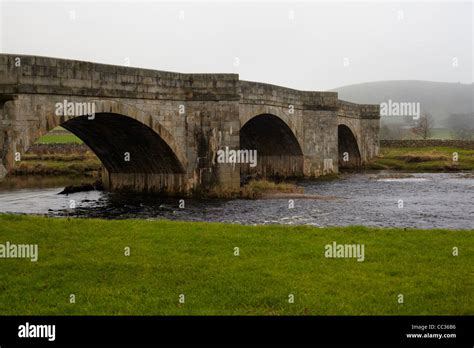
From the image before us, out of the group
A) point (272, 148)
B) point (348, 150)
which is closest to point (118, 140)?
point (272, 148)

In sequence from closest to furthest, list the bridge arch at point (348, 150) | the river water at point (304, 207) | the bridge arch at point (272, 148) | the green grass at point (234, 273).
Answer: the green grass at point (234, 273)
the river water at point (304, 207)
the bridge arch at point (272, 148)
the bridge arch at point (348, 150)

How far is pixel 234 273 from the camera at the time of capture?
1169 centimetres

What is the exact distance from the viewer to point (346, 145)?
209 feet

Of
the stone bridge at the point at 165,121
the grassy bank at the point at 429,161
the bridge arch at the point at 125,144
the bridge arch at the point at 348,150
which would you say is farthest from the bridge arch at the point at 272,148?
the bridge arch at the point at 348,150

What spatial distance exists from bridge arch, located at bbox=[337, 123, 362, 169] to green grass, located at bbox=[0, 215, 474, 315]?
45.7 meters

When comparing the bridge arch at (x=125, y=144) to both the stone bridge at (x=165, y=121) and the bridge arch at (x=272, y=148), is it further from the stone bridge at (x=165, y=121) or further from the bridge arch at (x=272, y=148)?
the bridge arch at (x=272, y=148)

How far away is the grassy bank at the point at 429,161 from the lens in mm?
54688

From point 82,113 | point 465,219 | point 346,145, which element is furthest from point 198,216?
point 346,145

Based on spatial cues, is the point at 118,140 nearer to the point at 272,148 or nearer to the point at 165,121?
the point at 165,121

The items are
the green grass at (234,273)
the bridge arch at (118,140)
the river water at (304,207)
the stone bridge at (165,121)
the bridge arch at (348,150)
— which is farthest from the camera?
the bridge arch at (348,150)

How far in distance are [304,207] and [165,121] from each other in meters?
8.43

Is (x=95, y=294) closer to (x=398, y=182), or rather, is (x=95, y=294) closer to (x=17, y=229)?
(x=17, y=229)

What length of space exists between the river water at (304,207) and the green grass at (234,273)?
6.36m
